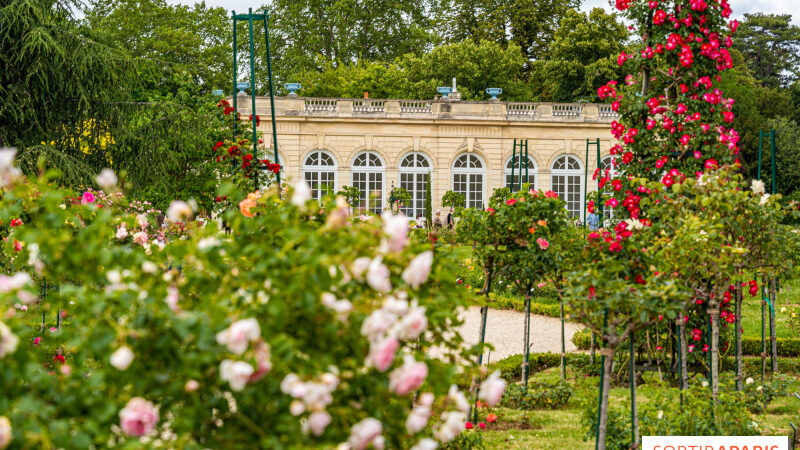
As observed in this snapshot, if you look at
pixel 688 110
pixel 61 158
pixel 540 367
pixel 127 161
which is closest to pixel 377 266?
pixel 688 110

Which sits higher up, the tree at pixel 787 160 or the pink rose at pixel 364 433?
the tree at pixel 787 160

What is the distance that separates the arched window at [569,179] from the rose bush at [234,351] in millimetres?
23922

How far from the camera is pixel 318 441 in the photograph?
1.81 metres

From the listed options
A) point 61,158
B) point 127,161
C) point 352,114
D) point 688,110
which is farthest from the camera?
point 352,114

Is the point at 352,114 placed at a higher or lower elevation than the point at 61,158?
higher

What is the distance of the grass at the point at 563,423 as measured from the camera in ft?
16.5

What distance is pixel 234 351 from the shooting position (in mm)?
1654

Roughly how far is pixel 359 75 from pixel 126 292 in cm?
2579

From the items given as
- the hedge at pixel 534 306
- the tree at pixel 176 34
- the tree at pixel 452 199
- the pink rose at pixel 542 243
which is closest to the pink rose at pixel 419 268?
the pink rose at pixel 542 243

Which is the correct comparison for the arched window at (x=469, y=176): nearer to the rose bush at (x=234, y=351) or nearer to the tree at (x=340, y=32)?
the tree at (x=340, y=32)

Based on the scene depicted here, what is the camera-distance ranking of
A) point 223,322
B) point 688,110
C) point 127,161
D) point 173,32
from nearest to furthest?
1. point 223,322
2. point 688,110
3. point 127,161
4. point 173,32

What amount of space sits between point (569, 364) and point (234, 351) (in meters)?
6.17

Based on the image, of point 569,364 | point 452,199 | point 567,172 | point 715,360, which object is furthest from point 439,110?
point 715,360

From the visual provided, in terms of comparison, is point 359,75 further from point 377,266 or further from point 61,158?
point 377,266
